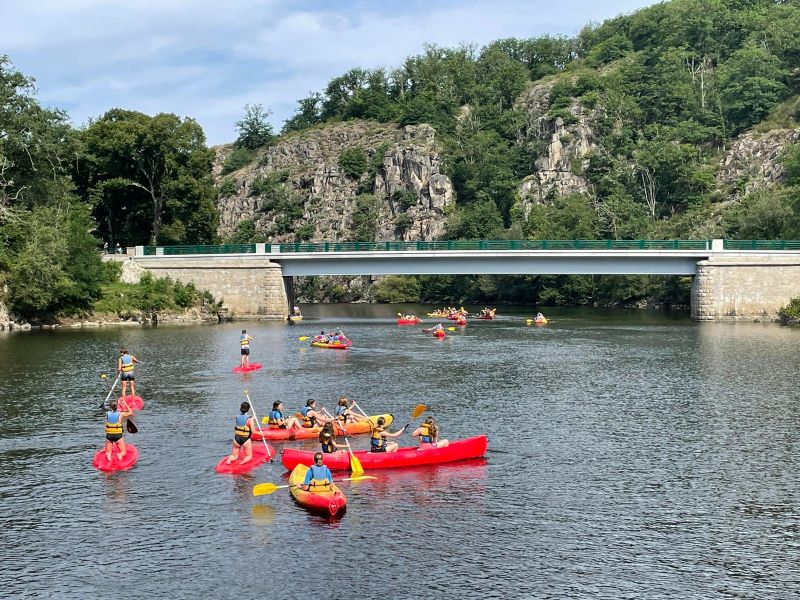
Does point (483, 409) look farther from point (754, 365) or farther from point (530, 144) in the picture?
point (530, 144)

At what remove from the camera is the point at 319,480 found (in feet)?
88.3

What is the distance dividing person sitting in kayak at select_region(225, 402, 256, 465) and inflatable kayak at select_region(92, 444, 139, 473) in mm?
3541

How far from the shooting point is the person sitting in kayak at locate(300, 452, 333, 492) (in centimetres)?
2683

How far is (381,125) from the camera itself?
185875 millimetres

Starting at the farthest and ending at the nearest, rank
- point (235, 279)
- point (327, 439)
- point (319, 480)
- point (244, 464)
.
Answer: point (235, 279)
point (327, 439)
point (244, 464)
point (319, 480)

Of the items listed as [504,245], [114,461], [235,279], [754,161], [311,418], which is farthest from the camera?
[754,161]

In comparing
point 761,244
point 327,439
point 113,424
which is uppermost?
point 761,244

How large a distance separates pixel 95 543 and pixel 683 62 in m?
167

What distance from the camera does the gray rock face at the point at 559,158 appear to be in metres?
158

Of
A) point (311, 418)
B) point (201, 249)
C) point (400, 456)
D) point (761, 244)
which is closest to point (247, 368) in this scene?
point (311, 418)

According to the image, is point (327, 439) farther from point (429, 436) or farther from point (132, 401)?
point (132, 401)

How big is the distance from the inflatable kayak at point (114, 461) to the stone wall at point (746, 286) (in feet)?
238

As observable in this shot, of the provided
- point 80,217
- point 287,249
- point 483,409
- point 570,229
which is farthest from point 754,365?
point 570,229

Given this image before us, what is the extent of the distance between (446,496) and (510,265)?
69.4 meters
